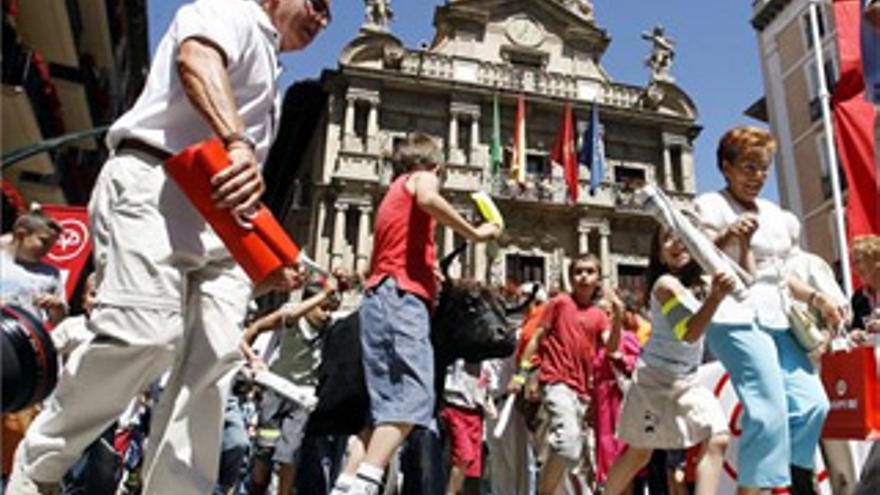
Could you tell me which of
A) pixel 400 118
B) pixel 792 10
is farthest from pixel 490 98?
pixel 792 10

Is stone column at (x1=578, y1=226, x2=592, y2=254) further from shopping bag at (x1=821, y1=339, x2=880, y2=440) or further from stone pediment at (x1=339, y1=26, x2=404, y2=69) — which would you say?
shopping bag at (x1=821, y1=339, x2=880, y2=440)

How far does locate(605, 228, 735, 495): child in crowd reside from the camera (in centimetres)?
371

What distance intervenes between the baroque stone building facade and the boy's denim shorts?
19.2 m

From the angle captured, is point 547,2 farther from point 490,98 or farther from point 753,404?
point 753,404

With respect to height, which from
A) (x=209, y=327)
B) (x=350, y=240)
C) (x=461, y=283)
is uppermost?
(x=350, y=240)

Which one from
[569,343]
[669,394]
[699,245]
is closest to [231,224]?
[699,245]

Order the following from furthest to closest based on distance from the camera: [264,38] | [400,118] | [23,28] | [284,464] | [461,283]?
1. [400,118]
2. [23,28]
3. [284,464]
4. [461,283]
5. [264,38]

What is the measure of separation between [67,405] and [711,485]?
8.91 ft

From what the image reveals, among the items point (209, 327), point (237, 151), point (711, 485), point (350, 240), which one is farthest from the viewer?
point (350, 240)

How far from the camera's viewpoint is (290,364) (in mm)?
5867

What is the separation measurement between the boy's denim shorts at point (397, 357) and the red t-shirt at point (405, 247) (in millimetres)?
64

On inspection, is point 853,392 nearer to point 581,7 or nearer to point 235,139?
point 235,139

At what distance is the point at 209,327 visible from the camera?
2.32 meters

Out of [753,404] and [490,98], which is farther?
[490,98]
